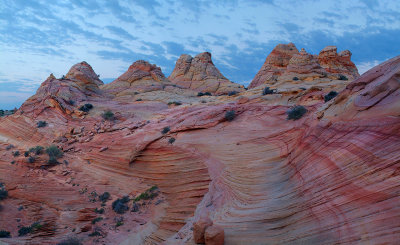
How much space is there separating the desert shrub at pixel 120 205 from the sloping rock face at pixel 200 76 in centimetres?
3674

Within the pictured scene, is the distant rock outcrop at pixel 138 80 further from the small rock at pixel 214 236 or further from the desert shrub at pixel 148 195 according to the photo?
the small rock at pixel 214 236

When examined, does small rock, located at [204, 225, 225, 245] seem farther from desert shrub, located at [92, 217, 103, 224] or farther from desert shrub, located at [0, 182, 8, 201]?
desert shrub, located at [0, 182, 8, 201]

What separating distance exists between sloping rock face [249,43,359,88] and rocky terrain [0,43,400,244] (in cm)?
32

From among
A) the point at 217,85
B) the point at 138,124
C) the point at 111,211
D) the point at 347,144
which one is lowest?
the point at 111,211

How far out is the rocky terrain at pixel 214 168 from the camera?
6.22m

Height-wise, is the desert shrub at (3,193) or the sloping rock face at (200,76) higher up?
the sloping rock face at (200,76)

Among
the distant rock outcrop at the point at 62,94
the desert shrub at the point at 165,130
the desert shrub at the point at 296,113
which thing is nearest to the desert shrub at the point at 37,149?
the distant rock outcrop at the point at 62,94

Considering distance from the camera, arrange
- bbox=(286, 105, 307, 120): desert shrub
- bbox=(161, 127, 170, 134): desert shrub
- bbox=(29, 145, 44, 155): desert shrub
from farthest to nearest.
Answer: bbox=(29, 145, 44, 155): desert shrub → bbox=(161, 127, 170, 134): desert shrub → bbox=(286, 105, 307, 120): desert shrub

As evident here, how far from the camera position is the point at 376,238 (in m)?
4.83

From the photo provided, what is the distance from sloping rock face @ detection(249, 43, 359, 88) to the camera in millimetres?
26422

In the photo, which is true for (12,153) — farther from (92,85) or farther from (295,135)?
(295,135)

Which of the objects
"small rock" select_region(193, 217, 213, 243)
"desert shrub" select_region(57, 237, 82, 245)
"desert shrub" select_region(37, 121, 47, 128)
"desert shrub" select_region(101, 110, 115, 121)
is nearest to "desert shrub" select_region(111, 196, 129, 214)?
"desert shrub" select_region(57, 237, 82, 245)

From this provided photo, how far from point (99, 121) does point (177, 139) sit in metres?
11.0

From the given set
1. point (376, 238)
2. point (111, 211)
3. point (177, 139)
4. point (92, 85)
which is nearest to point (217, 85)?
point (92, 85)
